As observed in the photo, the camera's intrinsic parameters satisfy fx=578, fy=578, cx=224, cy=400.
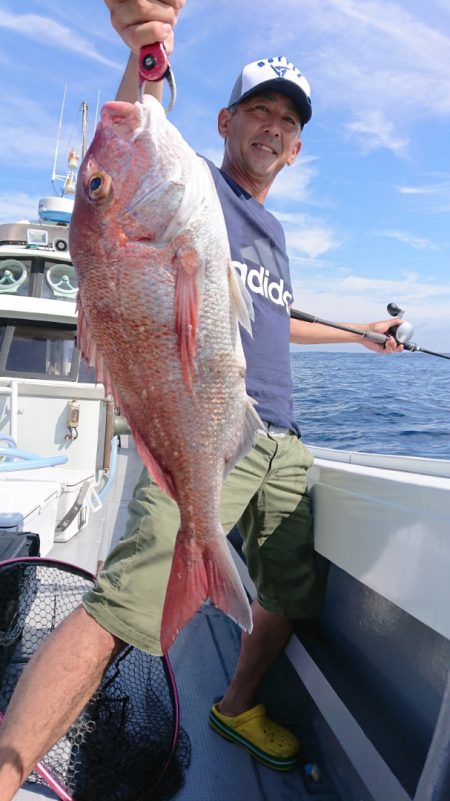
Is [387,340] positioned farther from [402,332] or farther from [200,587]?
[200,587]

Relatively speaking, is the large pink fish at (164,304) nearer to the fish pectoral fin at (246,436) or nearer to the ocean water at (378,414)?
the fish pectoral fin at (246,436)

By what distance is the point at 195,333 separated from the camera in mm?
1414

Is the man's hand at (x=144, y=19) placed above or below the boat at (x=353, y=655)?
above

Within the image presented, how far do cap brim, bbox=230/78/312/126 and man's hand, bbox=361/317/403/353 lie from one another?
142 cm

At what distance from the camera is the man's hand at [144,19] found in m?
1.46

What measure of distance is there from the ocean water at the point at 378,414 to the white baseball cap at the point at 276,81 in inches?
116

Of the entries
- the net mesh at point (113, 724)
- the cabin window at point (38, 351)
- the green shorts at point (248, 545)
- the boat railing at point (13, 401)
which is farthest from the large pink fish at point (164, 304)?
the cabin window at point (38, 351)

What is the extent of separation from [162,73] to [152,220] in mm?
393

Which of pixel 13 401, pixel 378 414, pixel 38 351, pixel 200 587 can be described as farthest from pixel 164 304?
pixel 378 414

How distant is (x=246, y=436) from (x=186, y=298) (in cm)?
44

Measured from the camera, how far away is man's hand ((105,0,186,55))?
1.46 metres

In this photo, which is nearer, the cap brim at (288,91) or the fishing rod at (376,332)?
the cap brim at (288,91)

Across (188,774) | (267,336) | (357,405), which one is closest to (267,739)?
(188,774)

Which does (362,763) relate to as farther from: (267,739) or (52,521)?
(52,521)
